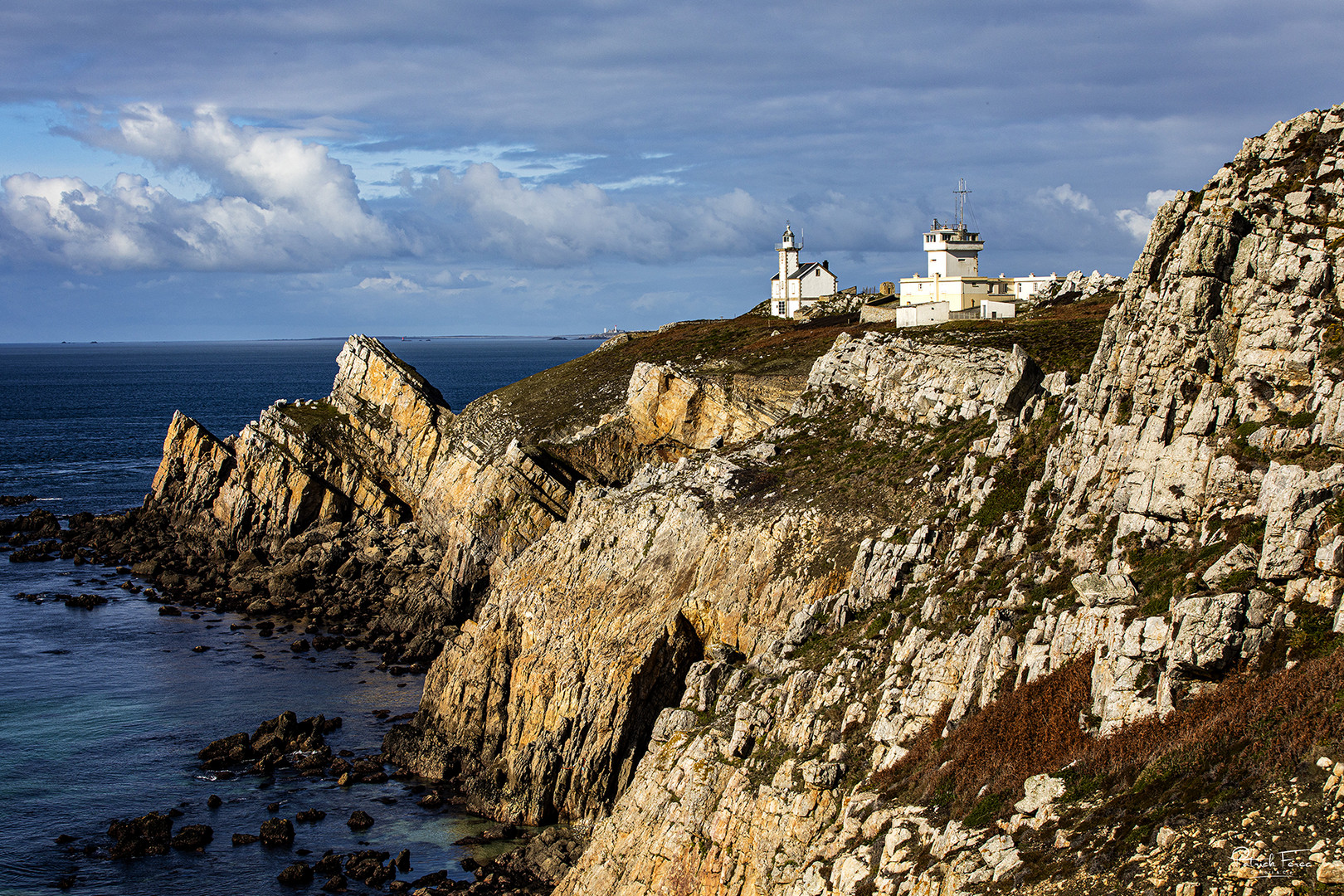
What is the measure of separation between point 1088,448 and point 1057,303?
58715 mm

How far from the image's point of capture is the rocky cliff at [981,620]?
→ 21.5 meters

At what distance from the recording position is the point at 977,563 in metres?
32.4

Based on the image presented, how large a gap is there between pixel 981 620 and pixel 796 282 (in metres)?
104

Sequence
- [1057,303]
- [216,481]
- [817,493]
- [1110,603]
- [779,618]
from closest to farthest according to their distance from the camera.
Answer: [1110,603]
[779,618]
[817,493]
[1057,303]
[216,481]

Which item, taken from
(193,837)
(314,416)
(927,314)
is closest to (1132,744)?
(193,837)

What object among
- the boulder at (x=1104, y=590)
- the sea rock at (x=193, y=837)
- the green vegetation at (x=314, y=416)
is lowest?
the sea rock at (x=193, y=837)

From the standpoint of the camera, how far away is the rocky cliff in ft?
70.7

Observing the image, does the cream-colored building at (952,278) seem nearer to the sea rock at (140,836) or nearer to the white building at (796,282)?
the white building at (796,282)

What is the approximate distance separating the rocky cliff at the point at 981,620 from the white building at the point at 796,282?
6596 cm

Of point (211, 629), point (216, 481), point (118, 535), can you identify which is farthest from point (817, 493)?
point (118, 535)

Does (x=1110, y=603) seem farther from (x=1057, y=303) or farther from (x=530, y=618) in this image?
(x=1057, y=303)

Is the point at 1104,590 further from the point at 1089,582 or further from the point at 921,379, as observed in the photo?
the point at 921,379
